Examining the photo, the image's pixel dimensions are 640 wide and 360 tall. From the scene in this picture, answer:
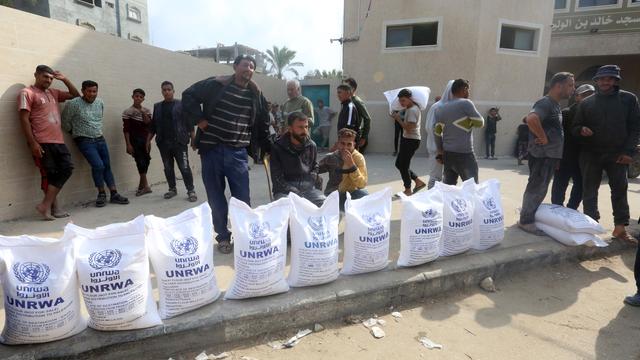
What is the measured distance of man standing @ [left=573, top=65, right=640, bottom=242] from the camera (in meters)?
3.66

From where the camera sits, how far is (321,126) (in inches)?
511

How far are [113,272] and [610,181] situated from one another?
14.5ft

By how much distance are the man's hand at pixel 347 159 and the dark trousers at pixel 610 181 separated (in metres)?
2.47

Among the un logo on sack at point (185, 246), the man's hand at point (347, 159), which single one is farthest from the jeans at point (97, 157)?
the un logo on sack at point (185, 246)

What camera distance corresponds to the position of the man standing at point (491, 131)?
11.3 m

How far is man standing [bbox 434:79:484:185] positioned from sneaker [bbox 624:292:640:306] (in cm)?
160

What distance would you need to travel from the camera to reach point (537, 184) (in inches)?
146

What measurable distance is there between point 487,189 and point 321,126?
10.1 metres

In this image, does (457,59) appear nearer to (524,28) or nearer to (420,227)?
(524,28)

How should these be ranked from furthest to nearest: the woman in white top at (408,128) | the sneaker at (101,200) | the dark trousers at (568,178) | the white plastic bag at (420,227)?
the woman in white top at (408,128) → the sneaker at (101,200) → the dark trousers at (568,178) → the white plastic bag at (420,227)

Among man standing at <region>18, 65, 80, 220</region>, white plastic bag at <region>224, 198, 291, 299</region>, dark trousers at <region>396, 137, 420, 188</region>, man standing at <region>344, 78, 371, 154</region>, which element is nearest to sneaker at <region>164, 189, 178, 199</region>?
man standing at <region>18, 65, 80, 220</region>

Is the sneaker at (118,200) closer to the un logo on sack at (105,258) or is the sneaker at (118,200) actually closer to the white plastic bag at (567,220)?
the un logo on sack at (105,258)

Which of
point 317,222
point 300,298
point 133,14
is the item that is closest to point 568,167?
point 317,222

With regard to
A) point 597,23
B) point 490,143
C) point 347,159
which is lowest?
point 490,143
